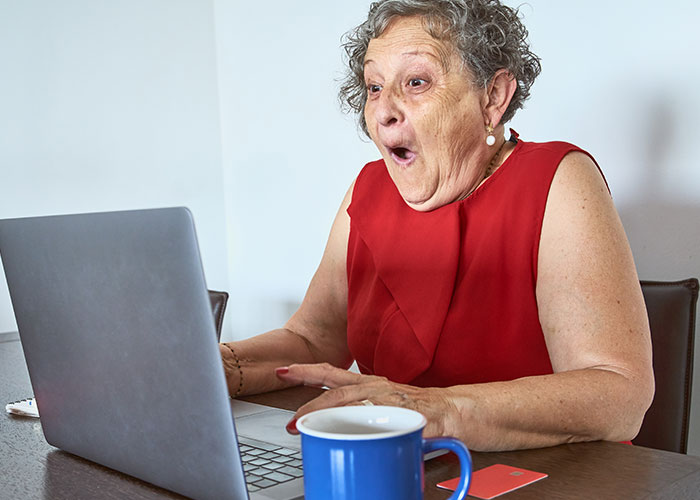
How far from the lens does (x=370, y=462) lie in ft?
1.74

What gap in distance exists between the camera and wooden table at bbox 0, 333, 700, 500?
0.72 metres

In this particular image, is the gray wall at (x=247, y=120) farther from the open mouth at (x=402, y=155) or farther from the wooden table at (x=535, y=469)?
the wooden table at (x=535, y=469)

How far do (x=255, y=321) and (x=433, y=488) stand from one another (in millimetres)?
2384

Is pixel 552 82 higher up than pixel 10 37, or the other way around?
pixel 10 37

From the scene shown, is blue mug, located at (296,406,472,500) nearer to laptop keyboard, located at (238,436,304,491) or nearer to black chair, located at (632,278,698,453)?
laptop keyboard, located at (238,436,304,491)

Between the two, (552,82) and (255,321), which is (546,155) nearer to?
(552,82)

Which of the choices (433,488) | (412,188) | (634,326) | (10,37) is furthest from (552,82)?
(10,37)

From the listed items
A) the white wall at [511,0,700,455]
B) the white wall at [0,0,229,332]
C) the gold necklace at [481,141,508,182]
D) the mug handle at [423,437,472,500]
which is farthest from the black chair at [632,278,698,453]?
the white wall at [0,0,229,332]

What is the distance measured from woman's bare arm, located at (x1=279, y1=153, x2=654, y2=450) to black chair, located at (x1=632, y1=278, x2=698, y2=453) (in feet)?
0.67

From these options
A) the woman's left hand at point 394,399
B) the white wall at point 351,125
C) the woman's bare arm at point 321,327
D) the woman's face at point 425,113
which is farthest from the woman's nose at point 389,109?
the white wall at point 351,125

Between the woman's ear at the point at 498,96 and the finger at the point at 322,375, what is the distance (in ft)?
2.09

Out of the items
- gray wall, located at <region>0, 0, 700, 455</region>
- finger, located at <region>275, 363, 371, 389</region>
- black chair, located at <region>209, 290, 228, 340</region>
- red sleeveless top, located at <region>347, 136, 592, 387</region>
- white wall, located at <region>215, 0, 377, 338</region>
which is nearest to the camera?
finger, located at <region>275, 363, 371, 389</region>

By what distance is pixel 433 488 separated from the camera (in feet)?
2.40

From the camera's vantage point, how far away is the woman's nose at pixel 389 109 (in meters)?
1.37
